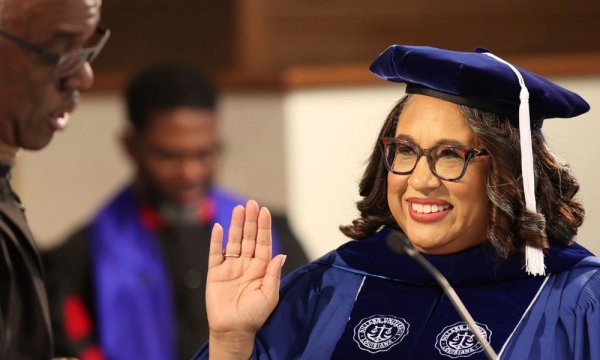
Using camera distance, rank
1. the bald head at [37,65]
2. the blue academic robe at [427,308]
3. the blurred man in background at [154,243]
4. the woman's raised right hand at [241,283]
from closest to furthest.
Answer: the blue academic robe at [427,308]
the woman's raised right hand at [241,283]
the bald head at [37,65]
the blurred man in background at [154,243]

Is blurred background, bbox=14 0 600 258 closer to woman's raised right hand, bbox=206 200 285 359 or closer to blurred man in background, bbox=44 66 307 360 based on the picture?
blurred man in background, bbox=44 66 307 360

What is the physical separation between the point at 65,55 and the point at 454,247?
992 millimetres

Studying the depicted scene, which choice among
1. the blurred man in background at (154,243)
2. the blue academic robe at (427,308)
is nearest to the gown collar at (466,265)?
the blue academic robe at (427,308)

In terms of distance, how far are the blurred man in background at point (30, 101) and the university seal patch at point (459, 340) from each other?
2.87 feet

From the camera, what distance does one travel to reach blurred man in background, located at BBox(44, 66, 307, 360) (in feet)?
15.2

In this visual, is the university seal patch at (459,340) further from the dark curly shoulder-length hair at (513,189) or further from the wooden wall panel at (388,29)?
the wooden wall panel at (388,29)

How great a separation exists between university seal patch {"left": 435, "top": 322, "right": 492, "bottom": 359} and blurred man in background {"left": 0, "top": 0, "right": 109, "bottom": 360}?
876mm

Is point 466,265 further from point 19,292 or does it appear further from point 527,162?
point 19,292

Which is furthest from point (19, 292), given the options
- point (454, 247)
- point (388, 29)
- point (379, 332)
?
point (388, 29)

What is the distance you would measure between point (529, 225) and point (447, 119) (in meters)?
0.27

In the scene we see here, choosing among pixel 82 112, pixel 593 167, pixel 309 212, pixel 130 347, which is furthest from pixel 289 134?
pixel 593 167

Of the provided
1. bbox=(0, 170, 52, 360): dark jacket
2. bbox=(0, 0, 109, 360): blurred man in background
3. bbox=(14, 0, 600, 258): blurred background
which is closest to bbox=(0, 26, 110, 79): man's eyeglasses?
bbox=(0, 0, 109, 360): blurred man in background

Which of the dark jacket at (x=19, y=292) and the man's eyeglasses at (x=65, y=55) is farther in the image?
the man's eyeglasses at (x=65, y=55)

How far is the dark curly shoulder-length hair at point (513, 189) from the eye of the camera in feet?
8.71
